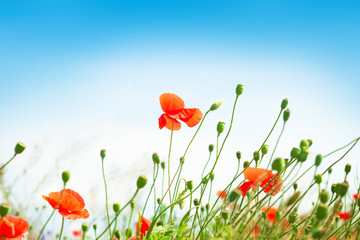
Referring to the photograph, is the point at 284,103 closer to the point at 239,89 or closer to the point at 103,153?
the point at 239,89

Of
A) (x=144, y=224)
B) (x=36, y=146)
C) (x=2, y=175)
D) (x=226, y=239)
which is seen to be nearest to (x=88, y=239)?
(x=144, y=224)

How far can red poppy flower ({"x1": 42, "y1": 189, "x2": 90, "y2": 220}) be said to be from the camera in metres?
1.53

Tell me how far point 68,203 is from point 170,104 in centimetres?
68

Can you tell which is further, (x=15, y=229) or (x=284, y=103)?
(x=284, y=103)

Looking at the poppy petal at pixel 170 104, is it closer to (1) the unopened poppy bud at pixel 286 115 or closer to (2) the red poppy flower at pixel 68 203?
(1) the unopened poppy bud at pixel 286 115

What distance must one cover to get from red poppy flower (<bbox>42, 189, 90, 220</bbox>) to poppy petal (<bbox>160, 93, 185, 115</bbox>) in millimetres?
619

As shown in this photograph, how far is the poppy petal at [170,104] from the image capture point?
6.26 feet

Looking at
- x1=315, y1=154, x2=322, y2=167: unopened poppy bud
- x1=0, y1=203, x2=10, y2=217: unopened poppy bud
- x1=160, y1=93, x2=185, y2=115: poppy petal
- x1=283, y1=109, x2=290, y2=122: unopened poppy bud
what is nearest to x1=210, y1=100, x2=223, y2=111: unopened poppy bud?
x1=160, y1=93, x2=185, y2=115: poppy petal

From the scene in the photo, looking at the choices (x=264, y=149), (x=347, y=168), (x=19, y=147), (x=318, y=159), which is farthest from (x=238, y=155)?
(x=19, y=147)

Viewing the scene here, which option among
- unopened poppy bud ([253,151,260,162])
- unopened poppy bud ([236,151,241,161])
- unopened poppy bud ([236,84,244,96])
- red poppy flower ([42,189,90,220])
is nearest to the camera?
red poppy flower ([42,189,90,220])

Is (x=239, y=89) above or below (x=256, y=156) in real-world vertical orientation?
above

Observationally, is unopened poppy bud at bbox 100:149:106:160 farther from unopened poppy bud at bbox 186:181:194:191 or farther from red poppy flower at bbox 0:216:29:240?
red poppy flower at bbox 0:216:29:240

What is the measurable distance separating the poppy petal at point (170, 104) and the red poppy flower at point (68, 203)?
2.03 feet

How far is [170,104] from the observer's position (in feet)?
6.31
